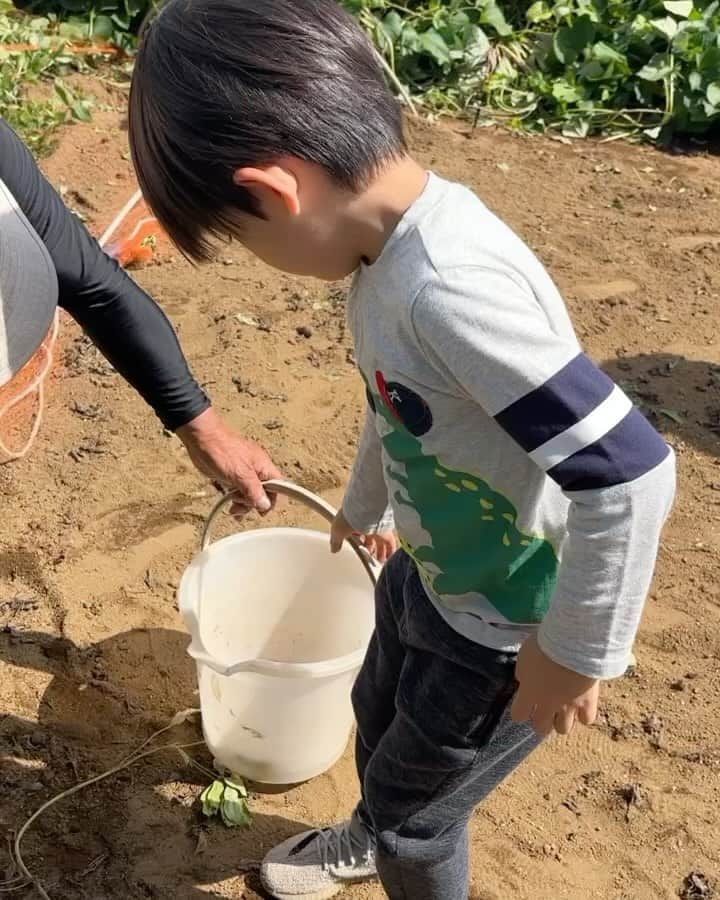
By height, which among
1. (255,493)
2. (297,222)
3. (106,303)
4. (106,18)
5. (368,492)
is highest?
(297,222)

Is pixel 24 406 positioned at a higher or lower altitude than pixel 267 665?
lower

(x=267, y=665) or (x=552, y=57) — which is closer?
(x=267, y=665)

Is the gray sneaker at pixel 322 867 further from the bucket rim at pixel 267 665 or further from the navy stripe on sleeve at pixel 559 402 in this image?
the navy stripe on sleeve at pixel 559 402

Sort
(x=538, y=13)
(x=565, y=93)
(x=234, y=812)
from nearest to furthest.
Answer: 1. (x=234, y=812)
2. (x=565, y=93)
3. (x=538, y=13)

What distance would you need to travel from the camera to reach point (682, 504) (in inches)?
108

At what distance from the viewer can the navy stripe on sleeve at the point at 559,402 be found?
3.53 feet

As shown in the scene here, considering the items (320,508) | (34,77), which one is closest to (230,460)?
(320,508)

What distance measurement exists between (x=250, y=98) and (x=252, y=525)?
5.43ft

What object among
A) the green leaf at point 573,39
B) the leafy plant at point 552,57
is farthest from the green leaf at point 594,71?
the green leaf at point 573,39

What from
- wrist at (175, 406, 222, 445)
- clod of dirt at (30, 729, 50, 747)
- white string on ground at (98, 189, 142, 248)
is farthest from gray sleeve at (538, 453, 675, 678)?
white string on ground at (98, 189, 142, 248)

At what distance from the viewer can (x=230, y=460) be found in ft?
6.16

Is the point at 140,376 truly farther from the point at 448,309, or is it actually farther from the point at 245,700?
the point at 448,309

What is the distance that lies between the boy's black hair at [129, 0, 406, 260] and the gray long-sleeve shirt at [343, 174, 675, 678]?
0.11m

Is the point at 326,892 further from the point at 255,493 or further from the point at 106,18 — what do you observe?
the point at 106,18
